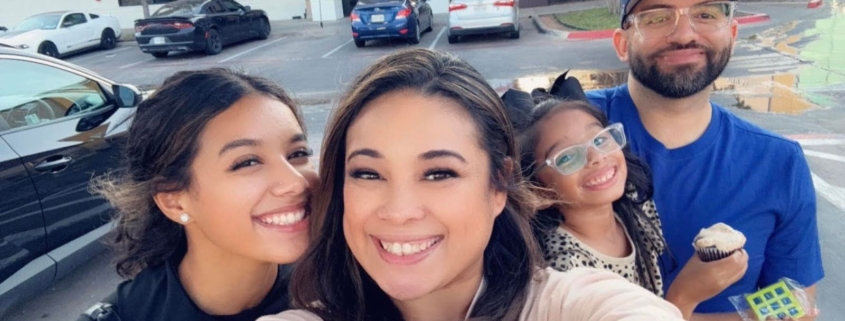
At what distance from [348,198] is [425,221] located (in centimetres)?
20

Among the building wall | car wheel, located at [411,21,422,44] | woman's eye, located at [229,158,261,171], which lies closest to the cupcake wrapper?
woman's eye, located at [229,158,261,171]

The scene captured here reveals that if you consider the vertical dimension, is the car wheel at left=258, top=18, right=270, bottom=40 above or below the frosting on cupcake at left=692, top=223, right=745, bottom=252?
below

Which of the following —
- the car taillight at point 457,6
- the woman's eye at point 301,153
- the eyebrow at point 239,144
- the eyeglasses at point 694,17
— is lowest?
the car taillight at point 457,6

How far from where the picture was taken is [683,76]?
7.10ft

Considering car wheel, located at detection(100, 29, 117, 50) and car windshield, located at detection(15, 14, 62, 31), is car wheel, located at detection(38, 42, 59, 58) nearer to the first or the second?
car windshield, located at detection(15, 14, 62, 31)

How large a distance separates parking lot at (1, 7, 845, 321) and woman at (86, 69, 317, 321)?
0.27 metres

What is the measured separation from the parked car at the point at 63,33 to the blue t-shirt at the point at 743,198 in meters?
17.2

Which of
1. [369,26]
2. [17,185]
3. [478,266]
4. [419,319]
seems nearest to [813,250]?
[478,266]

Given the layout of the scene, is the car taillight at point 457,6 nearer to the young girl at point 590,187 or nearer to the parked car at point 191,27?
the parked car at point 191,27

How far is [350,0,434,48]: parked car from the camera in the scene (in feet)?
51.6

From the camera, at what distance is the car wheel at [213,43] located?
1625 cm

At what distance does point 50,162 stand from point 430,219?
3.23 metres

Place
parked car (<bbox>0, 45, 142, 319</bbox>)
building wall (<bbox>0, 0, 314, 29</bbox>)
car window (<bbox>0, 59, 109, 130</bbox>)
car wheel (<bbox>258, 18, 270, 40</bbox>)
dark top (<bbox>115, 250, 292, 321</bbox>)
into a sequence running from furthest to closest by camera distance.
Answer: building wall (<bbox>0, 0, 314, 29</bbox>) → car wheel (<bbox>258, 18, 270, 40</bbox>) → car window (<bbox>0, 59, 109, 130</bbox>) → parked car (<bbox>0, 45, 142, 319</bbox>) → dark top (<bbox>115, 250, 292, 321</bbox>)

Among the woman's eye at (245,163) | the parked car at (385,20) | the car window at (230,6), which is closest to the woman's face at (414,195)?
the woman's eye at (245,163)
